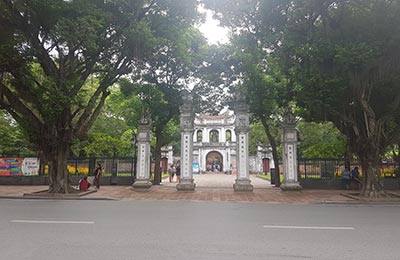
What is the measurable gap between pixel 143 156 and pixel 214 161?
3308cm

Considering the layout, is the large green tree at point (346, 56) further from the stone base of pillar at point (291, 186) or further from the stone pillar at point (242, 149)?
the stone pillar at point (242, 149)

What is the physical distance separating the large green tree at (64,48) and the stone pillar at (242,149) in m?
5.88

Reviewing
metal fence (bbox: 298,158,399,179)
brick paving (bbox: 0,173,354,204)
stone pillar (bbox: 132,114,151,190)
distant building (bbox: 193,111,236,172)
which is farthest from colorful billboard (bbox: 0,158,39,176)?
distant building (bbox: 193,111,236,172)

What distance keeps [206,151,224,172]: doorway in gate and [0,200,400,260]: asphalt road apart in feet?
135

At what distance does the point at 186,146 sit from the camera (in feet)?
58.3

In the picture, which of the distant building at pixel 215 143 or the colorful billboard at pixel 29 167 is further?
the distant building at pixel 215 143

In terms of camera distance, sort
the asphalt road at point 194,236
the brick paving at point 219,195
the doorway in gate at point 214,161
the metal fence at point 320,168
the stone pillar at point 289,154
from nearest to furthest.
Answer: the asphalt road at point 194,236 < the brick paving at point 219,195 < the stone pillar at point 289,154 < the metal fence at point 320,168 < the doorway in gate at point 214,161

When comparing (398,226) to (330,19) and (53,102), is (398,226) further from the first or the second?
(53,102)

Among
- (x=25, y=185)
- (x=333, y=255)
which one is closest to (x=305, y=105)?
(x=333, y=255)

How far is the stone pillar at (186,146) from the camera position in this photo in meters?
17.1

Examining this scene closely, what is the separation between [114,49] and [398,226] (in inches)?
531

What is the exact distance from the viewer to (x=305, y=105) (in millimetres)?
14469

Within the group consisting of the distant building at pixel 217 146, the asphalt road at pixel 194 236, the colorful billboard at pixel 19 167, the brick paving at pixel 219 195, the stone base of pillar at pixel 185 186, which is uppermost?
the distant building at pixel 217 146

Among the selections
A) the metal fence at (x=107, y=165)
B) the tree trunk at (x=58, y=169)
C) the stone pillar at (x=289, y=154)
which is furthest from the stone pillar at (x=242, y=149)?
the tree trunk at (x=58, y=169)
